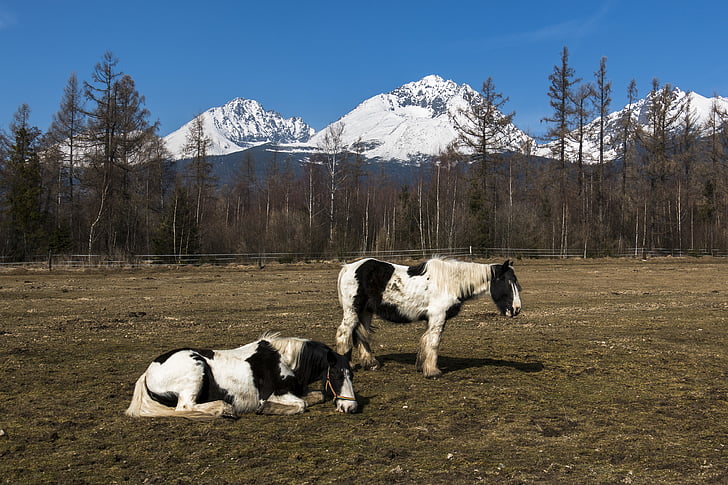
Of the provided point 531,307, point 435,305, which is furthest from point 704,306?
point 435,305

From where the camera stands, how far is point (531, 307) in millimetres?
17094

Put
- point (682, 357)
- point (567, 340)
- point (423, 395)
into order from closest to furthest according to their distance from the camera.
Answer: point (423, 395) → point (682, 357) → point (567, 340)

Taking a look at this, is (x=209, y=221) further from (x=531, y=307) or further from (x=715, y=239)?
(x=715, y=239)

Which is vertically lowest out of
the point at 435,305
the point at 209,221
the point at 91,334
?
the point at 91,334

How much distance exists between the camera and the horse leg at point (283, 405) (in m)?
6.23

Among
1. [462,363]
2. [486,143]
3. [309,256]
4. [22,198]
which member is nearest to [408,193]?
[486,143]

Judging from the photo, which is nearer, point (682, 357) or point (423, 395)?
point (423, 395)

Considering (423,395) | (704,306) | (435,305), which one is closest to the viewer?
(423,395)

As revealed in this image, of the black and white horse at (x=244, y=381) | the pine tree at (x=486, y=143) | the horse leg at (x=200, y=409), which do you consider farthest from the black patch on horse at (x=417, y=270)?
the pine tree at (x=486, y=143)

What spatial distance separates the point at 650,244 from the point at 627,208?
441 cm

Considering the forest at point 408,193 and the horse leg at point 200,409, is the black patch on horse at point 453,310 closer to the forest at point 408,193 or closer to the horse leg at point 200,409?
the horse leg at point 200,409

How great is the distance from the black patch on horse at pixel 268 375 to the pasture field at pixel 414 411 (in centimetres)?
34

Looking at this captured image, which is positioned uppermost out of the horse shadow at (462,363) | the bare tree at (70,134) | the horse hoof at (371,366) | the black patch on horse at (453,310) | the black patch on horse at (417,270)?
the bare tree at (70,134)

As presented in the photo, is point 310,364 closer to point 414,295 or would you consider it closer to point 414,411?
point 414,411
